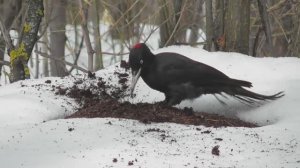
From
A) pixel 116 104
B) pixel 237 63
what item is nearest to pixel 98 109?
pixel 116 104

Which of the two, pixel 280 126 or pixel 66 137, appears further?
pixel 280 126

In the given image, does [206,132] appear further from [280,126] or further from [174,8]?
[174,8]

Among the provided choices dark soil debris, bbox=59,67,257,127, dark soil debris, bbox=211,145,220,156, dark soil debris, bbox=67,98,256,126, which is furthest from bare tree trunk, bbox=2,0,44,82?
dark soil debris, bbox=211,145,220,156

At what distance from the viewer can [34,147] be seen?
2662 mm

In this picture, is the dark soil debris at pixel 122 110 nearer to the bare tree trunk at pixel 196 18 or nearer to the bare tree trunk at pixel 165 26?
the bare tree trunk at pixel 165 26

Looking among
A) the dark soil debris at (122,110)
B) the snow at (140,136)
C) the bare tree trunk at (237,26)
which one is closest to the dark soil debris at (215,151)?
the snow at (140,136)

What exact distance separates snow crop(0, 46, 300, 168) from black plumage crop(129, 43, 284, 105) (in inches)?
8.6

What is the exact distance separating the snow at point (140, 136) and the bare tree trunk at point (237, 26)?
0.64m

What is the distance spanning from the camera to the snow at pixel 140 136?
2.51 meters

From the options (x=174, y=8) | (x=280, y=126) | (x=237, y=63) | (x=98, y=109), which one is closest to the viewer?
(x=280, y=126)

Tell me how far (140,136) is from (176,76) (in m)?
0.78

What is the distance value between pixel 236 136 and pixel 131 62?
97 cm

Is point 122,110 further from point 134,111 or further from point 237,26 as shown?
point 237,26

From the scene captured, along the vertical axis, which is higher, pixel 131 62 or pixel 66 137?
pixel 131 62
